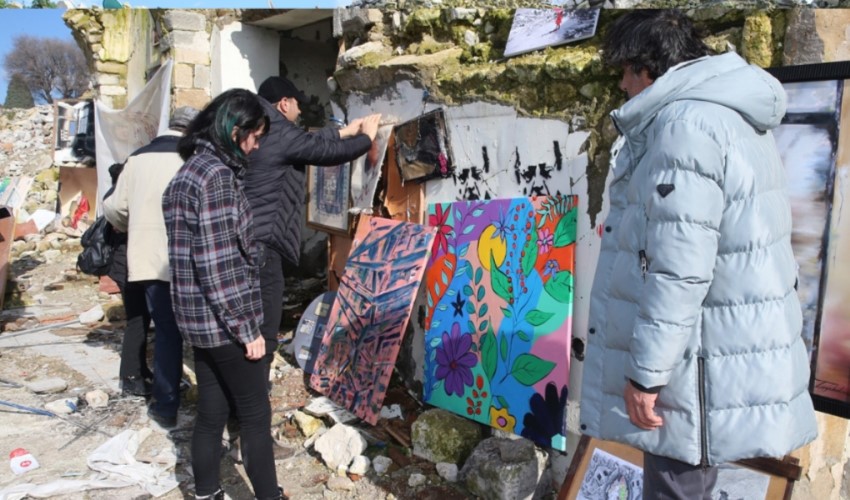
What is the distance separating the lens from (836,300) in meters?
2.27

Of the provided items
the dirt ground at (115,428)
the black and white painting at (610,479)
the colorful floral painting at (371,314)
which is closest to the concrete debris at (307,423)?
the dirt ground at (115,428)

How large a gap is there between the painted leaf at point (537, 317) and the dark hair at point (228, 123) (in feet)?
4.96

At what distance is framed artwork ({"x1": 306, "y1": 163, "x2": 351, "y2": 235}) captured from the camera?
4.79 meters

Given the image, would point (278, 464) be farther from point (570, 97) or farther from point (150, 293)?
point (570, 97)

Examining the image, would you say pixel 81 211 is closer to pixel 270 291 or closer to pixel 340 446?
pixel 340 446

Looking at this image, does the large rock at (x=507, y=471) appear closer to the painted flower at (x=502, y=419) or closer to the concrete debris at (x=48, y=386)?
the painted flower at (x=502, y=419)

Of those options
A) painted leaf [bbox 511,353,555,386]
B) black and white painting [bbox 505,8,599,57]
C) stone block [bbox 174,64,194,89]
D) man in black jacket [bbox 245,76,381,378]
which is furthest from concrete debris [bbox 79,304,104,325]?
black and white painting [bbox 505,8,599,57]

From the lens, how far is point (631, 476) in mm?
2662

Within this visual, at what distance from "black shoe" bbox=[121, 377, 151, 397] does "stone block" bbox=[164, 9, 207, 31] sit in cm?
380

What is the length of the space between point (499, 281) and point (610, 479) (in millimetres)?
1079

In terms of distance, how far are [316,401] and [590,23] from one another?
267 cm

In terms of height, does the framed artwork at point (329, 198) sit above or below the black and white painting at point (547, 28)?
below

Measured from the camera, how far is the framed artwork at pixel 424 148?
3801 mm

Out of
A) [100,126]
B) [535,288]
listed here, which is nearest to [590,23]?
[535,288]
